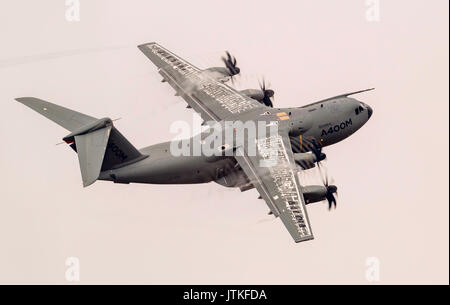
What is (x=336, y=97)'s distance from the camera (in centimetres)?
8938

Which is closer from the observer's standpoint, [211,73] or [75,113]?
[75,113]

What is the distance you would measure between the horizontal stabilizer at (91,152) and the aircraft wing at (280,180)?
955 cm

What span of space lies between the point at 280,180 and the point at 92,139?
1293 cm

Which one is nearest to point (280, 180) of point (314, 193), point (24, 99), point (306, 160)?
point (314, 193)

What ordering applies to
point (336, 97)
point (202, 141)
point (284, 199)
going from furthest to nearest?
point (336, 97)
point (202, 141)
point (284, 199)

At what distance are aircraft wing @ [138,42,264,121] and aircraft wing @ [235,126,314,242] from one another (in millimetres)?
4807

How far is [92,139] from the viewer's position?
3142 inches

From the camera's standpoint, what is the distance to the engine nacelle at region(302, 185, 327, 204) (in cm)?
8125

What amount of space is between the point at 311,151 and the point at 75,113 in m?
17.2

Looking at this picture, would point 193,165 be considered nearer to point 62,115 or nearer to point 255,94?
point 62,115

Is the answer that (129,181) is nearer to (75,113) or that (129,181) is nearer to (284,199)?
(75,113)

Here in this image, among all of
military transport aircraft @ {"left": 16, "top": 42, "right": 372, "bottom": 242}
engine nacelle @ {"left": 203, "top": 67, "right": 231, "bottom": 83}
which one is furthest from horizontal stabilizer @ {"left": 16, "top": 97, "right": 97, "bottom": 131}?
engine nacelle @ {"left": 203, "top": 67, "right": 231, "bottom": 83}

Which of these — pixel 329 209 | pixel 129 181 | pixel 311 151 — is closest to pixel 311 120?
pixel 311 151

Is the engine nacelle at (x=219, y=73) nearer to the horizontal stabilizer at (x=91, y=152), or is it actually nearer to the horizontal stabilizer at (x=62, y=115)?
the horizontal stabilizer at (x=62, y=115)
